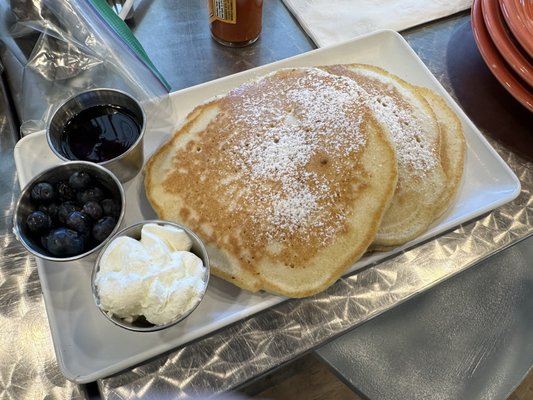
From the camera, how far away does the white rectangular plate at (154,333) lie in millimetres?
1048

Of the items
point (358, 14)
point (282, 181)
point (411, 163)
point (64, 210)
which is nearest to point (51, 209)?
point (64, 210)

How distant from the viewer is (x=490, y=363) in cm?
148

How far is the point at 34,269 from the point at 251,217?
2.14 ft

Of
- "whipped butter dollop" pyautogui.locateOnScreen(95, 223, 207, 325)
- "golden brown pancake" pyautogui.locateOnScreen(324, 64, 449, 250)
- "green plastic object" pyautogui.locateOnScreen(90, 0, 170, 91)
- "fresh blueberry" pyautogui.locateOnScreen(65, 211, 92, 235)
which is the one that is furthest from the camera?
"green plastic object" pyautogui.locateOnScreen(90, 0, 170, 91)

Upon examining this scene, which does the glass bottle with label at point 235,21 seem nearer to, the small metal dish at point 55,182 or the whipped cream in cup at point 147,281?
the small metal dish at point 55,182

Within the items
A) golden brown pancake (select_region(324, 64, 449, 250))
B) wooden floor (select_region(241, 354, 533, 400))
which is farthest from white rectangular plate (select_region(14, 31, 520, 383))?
wooden floor (select_region(241, 354, 533, 400))

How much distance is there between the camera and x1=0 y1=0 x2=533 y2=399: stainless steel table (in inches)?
44.1

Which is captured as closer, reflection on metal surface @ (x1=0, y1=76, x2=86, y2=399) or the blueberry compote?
reflection on metal surface @ (x1=0, y1=76, x2=86, y2=399)

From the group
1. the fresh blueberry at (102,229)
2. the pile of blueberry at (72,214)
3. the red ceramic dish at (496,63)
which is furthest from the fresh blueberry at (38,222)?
the red ceramic dish at (496,63)

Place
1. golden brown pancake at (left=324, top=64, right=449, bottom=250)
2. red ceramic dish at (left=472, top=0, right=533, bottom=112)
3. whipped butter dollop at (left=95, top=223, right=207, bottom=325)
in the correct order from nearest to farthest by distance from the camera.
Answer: whipped butter dollop at (left=95, top=223, right=207, bottom=325), golden brown pancake at (left=324, top=64, right=449, bottom=250), red ceramic dish at (left=472, top=0, right=533, bottom=112)

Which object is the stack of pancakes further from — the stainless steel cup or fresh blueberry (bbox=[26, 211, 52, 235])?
fresh blueberry (bbox=[26, 211, 52, 235])

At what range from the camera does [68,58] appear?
5.14 feet

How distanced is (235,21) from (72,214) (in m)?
0.97

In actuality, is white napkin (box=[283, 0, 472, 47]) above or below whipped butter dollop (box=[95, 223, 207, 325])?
above
